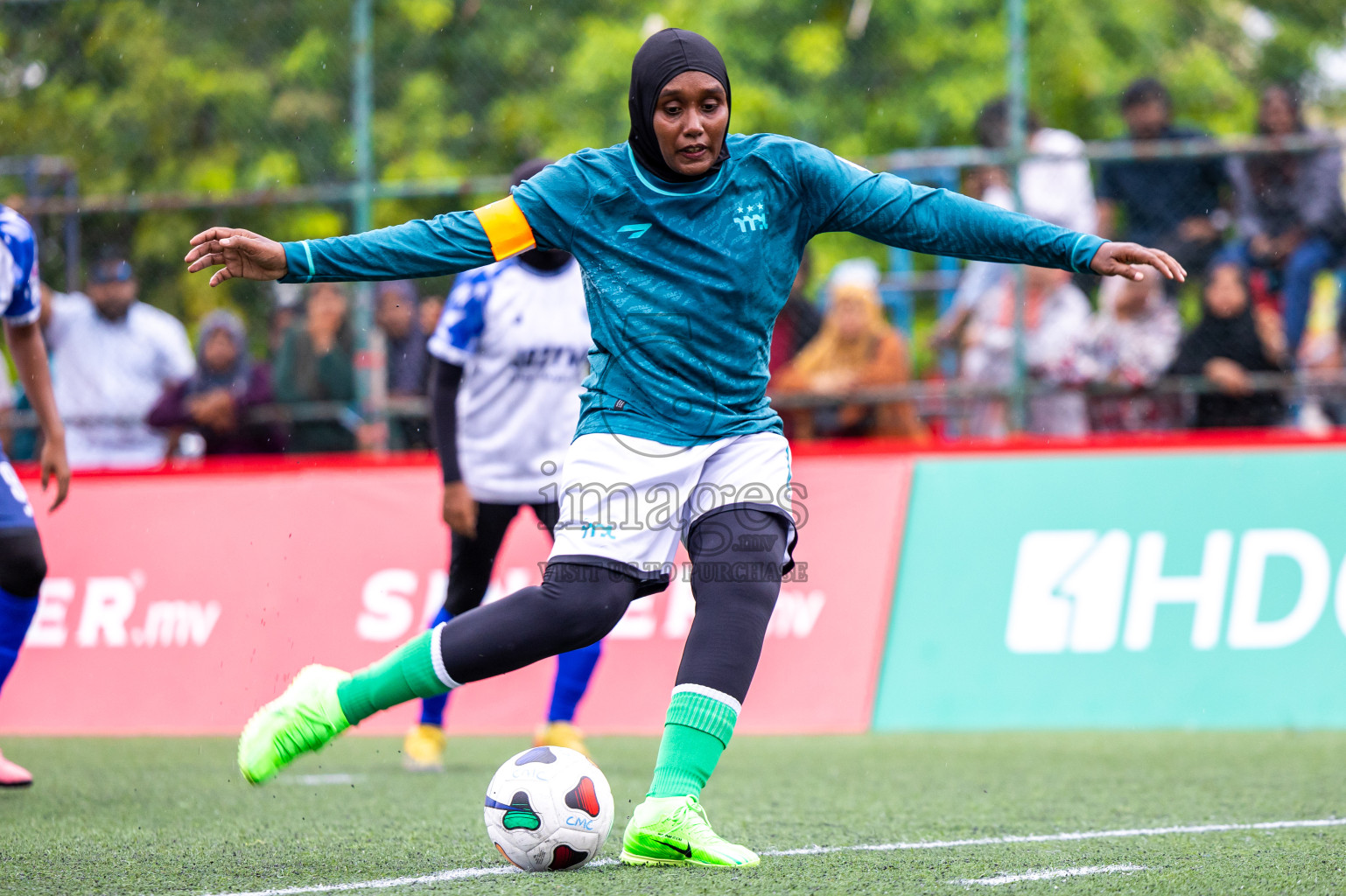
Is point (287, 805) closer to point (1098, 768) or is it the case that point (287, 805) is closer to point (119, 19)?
point (1098, 768)

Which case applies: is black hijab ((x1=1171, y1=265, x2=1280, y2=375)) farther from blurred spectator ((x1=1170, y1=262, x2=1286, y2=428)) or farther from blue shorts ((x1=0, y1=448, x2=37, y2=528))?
blue shorts ((x1=0, y1=448, x2=37, y2=528))

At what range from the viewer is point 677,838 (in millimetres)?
3713

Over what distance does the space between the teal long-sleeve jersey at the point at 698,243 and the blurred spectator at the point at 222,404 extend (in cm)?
608

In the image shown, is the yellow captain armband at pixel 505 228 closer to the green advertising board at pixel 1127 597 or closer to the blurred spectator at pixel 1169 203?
the green advertising board at pixel 1127 597

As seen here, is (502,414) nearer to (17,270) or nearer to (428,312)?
(17,270)

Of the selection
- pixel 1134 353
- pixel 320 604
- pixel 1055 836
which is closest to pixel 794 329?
pixel 1134 353

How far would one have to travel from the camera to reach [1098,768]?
5.94 metres

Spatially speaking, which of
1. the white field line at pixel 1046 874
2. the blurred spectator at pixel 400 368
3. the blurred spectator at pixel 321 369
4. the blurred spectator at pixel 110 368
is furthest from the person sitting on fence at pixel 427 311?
the white field line at pixel 1046 874

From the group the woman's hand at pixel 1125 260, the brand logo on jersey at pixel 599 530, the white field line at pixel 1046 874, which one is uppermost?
the woman's hand at pixel 1125 260

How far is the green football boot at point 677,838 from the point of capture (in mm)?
3717

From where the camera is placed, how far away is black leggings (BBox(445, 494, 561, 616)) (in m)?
6.30

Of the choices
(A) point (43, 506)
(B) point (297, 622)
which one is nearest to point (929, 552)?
(B) point (297, 622)

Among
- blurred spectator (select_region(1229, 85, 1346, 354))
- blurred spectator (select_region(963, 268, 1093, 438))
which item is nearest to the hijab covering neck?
blurred spectator (select_region(963, 268, 1093, 438))

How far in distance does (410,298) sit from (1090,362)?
159 inches
